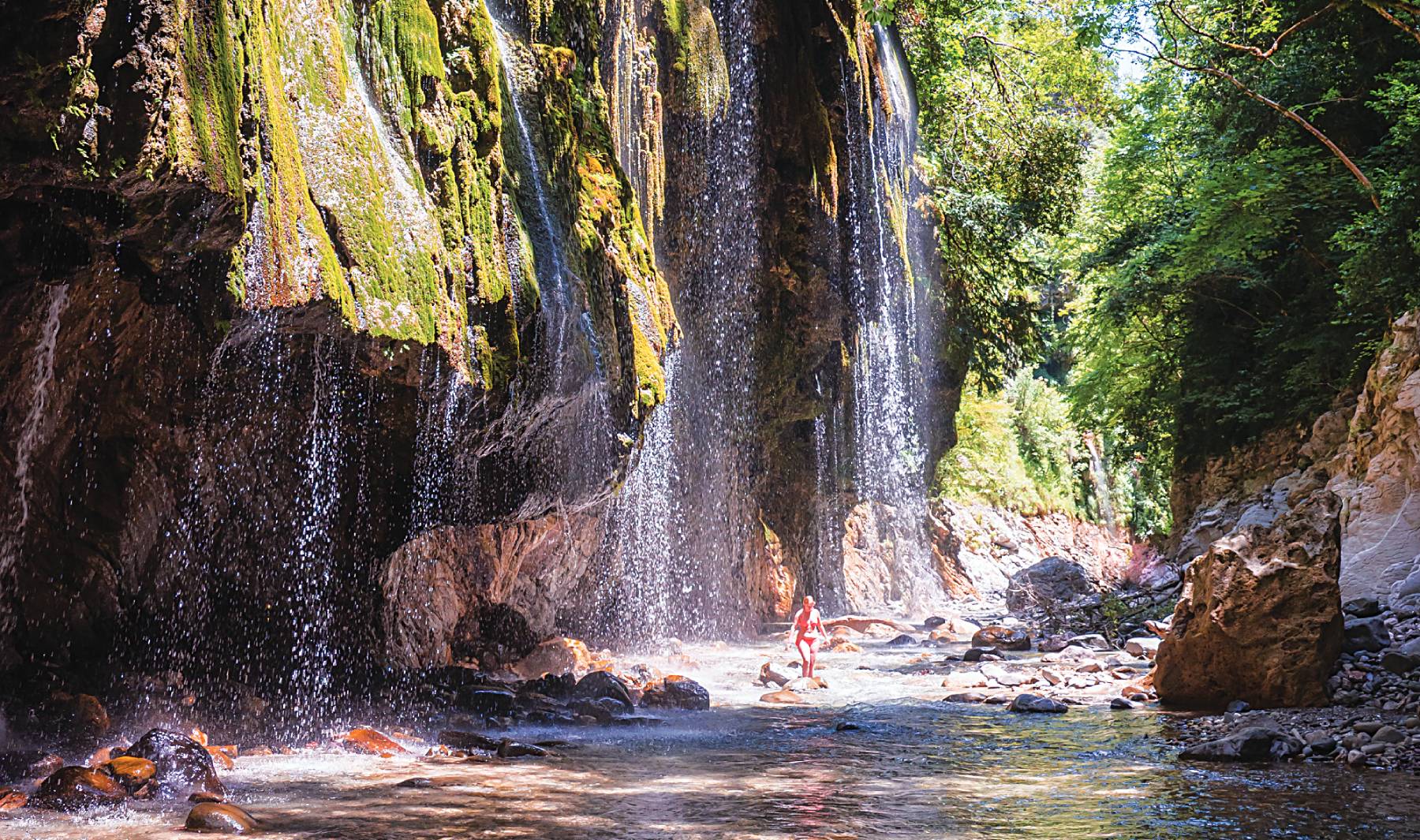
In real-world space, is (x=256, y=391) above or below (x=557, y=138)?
below

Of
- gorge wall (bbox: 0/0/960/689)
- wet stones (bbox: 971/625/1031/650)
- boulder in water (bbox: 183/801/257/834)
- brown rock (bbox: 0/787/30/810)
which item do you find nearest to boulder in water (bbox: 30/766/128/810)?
brown rock (bbox: 0/787/30/810)

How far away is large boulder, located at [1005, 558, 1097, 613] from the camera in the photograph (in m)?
22.3

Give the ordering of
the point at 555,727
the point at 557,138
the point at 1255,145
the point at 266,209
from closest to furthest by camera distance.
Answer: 1. the point at 266,209
2. the point at 555,727
3. the point at 557,138
4. the point at 1255,145

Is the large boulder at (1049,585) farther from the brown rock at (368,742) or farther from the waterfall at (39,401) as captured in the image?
the waterfall at (39,401)

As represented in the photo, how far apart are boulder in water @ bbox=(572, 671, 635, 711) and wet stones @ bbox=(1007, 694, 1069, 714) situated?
12.9 ft

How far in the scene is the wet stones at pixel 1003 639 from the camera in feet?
53.7

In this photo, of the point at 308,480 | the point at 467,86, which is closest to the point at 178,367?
the point at 308,480

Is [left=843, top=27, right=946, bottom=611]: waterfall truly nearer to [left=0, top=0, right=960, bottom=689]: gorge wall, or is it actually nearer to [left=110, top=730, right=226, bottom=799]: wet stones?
[left=0, top=0, right=960, bottom=689]: gorge wall

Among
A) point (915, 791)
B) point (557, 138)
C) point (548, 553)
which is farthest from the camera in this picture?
point (548, 553)

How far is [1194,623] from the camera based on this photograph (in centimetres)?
964

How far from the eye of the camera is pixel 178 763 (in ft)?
20.1

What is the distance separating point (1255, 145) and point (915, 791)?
665 inches

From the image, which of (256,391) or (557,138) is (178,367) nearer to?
(256,391)

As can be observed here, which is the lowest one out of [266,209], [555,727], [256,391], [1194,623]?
[555,727]
